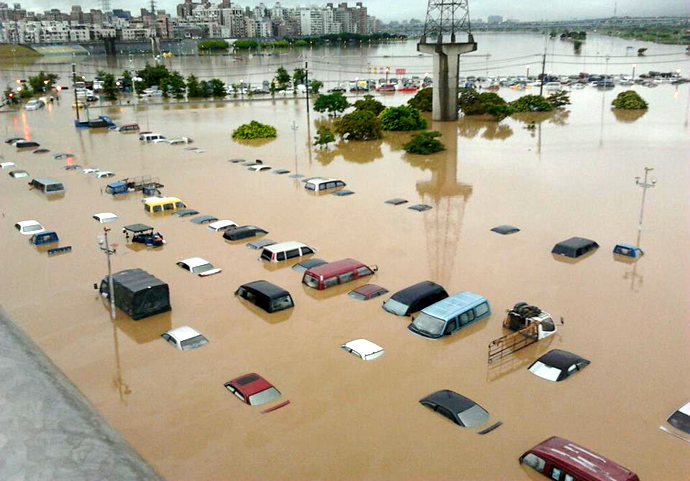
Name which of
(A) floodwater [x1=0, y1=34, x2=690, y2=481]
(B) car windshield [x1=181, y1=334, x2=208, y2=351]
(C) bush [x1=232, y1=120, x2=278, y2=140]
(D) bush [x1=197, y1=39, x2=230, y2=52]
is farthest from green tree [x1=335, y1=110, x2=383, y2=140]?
(D) bush [x1=197, y1=39, x2=230, y2=52]

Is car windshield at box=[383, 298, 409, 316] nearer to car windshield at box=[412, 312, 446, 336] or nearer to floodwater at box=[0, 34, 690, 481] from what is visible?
floodwater at box=[0, 34, 690, 481]

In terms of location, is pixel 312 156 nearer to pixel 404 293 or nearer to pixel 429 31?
pixel 429 31

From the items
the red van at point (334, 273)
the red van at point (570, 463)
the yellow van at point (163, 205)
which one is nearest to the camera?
the red van at point (570, 463)

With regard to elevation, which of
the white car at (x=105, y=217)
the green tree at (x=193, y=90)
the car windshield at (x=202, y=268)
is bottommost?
the car windshield at (x=202, y=268)

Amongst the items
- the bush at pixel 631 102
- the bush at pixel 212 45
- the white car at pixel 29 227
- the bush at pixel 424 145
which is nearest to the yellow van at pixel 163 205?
the white car at pixel 29 227

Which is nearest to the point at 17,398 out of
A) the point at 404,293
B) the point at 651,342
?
the point at 404,293

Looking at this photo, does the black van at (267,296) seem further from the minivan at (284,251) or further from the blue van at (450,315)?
the blue van at (450,315)
